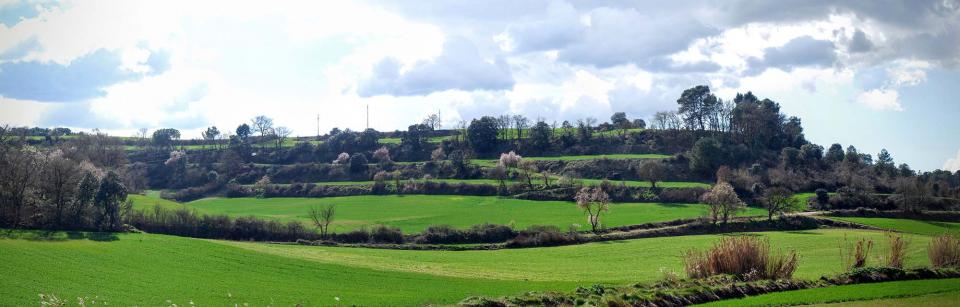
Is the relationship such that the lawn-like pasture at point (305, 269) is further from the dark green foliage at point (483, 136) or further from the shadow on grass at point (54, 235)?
the dark green foliage at point (483, 136)

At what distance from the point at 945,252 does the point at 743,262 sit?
12132mm

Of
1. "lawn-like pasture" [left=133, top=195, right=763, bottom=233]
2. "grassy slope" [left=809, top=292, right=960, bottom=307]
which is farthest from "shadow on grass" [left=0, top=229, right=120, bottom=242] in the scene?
"grassy slope" [left=809, top=292, right=960, bottom=307]

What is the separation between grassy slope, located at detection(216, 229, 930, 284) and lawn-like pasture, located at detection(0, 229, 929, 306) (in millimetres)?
96

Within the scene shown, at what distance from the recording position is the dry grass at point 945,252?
34.2 m

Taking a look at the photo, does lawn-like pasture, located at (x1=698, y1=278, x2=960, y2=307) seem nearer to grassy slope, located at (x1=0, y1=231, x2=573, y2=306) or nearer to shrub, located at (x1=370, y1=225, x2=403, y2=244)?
grassy slope, located at (x1=0, y1=231, x2=573, y2=306)

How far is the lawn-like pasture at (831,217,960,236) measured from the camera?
69.2m

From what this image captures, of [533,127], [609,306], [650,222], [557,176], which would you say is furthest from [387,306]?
[533,127]

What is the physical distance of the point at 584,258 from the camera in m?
56.0

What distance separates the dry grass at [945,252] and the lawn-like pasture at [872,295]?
6.30 meters

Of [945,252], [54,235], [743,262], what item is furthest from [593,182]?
[54,235]

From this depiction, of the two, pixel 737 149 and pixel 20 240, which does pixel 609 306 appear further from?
pixel 737 149

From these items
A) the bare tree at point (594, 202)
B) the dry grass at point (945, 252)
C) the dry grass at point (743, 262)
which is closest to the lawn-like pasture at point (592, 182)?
the bare tree at point (594, 202)

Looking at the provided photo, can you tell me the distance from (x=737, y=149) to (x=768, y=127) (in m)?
19.7

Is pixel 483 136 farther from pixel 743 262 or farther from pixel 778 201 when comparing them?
pixel 743 262
